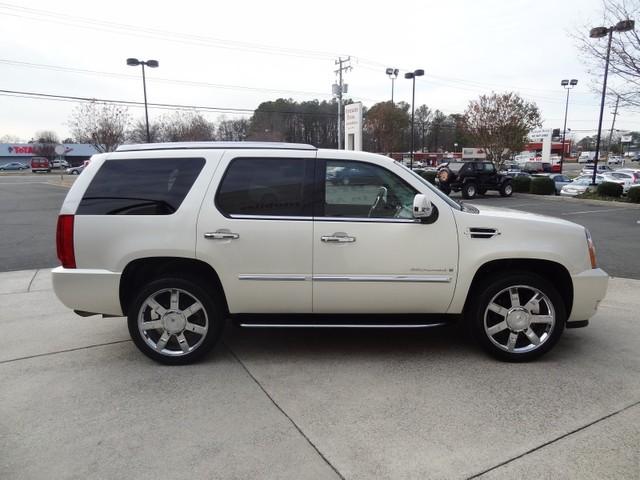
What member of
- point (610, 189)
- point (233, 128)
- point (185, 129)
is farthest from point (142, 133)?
point (610, 189)

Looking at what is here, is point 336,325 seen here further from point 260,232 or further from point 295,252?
point 260,232

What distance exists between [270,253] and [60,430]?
1.83 metres

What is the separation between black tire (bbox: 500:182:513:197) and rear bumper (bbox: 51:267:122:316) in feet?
76.9

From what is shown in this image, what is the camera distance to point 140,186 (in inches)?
149

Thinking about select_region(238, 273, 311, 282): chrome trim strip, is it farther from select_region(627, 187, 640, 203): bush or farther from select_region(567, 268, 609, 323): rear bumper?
select_region(627, 187, 640, 203): bush

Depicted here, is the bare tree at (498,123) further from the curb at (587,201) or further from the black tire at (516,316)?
the black tire at (516,316)

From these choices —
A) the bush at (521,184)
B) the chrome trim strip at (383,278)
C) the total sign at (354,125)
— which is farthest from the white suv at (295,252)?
the bush at (521,184)

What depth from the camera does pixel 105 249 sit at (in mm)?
3717

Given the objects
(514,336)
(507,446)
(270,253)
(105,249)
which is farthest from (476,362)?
(105,249)

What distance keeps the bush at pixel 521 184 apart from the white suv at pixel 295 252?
2379 cm

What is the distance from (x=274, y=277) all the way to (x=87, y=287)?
1508 millimetres

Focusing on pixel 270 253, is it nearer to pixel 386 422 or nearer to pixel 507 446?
pixel 386 422

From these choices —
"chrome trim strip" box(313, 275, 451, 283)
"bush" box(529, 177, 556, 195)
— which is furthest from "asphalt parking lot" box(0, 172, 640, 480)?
"bush" box(529, 177, 556, 195)

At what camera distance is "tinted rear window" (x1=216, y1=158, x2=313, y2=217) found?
3.76 m
